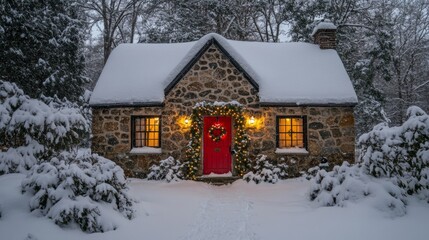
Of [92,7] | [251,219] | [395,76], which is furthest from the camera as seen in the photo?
[395,76]

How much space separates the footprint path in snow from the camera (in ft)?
19.0

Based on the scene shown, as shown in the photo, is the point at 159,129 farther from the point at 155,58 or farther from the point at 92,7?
the point at 92,7

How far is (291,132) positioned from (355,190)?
4958mm

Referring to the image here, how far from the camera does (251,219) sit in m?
6.79

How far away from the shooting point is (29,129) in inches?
287

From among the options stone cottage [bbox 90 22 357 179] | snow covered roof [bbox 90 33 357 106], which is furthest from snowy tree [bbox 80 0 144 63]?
stone cottage [bbox 90 22 357 179]

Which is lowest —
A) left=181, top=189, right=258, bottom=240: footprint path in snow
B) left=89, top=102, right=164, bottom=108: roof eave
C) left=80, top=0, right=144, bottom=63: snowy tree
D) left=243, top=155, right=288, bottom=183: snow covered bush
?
left=181, top=189, right=258, bottom=240: footprint path in snow

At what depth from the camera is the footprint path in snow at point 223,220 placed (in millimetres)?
5778

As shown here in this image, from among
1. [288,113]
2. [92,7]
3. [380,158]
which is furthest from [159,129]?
[92,7]

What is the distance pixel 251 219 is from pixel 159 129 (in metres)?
6.05

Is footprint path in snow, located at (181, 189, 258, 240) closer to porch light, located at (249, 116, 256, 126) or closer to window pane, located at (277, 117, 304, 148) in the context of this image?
porch light, located at (249, 116, 256, 126)

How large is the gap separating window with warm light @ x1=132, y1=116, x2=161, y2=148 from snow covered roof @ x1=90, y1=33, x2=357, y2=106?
777 mm

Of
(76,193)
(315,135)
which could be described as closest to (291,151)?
(315,135)

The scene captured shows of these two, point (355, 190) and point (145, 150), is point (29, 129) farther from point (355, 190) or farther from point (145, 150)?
point (355, 190)
